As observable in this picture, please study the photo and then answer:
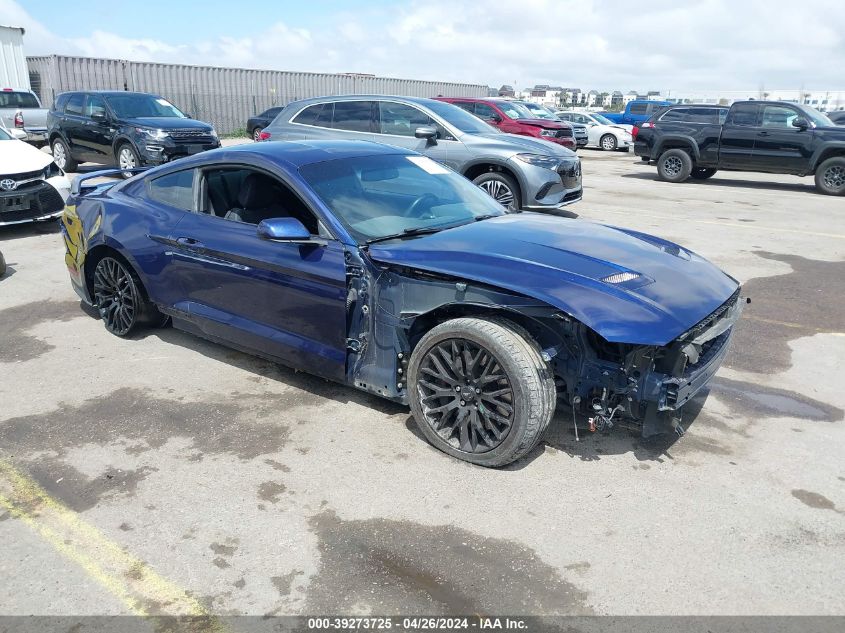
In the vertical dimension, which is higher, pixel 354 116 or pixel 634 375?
pixel 354 116

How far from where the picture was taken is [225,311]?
4.53m

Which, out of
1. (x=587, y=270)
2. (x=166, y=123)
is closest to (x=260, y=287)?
(x=587, y=270)

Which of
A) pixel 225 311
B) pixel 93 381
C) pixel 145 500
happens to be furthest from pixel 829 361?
pixel 93 381

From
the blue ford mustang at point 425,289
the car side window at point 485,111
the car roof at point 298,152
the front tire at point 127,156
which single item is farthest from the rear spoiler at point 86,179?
the car side window at point 485,111

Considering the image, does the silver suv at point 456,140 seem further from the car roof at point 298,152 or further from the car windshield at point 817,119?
the car windshield at point 817,119

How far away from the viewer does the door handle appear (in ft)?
15.0

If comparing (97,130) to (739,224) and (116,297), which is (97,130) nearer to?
Result: (116,297)

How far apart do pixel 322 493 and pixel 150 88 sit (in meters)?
26.0

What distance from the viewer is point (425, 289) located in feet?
11.9

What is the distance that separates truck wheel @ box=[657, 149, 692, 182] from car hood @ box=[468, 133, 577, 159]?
7059 mm

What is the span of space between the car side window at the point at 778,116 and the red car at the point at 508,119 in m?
5.07

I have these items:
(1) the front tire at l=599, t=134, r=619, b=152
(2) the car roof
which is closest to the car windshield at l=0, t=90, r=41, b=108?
(2) the car roof

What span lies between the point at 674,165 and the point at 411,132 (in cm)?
856

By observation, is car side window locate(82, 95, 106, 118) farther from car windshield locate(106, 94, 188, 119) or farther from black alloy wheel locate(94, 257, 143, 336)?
black alloy wheel locate(94, 257, 143, 336)
